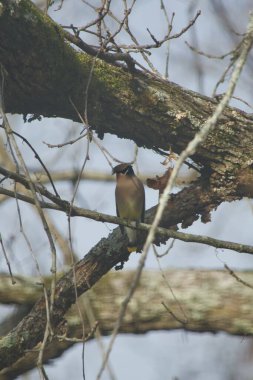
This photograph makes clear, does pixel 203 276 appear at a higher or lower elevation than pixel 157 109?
lower

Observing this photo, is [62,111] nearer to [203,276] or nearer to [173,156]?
[173,156]

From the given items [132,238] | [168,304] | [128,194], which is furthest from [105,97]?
[168,304]

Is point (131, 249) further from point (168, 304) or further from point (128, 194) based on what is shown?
point (168, 304)

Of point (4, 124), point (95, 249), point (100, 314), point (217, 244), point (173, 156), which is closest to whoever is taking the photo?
point (4, 124)

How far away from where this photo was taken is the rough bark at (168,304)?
522 centimetres

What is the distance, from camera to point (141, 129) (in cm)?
436

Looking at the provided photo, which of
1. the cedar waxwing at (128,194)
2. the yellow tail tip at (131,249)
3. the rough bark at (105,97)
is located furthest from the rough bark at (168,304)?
the rough bark at (105,97)

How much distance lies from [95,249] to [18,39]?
1.30 metres

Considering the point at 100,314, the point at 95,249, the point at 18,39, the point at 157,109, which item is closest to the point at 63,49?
the point at 18,39

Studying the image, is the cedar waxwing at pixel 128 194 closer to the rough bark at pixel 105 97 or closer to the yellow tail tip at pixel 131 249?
the yellow tail tip at pixel 131 249

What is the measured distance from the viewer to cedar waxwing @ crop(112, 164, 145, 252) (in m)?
5.11

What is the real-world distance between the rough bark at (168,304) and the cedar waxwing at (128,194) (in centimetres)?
53

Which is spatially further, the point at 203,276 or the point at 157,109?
the point at 203,276

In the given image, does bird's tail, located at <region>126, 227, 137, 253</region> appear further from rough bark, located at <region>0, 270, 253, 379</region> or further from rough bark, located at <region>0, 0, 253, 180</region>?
rough bark, located at <region>0, 270, 253, 379</region>
